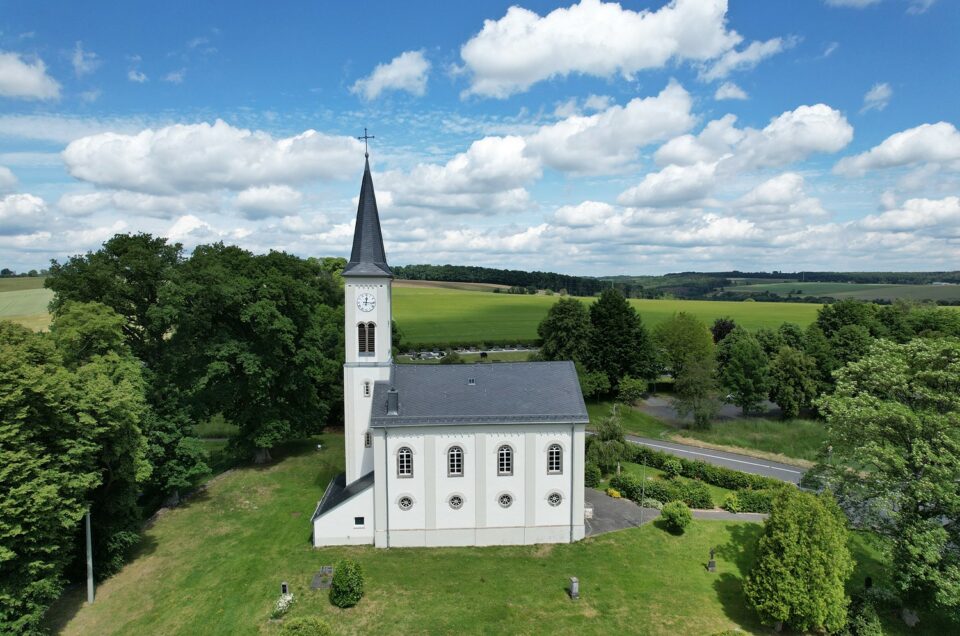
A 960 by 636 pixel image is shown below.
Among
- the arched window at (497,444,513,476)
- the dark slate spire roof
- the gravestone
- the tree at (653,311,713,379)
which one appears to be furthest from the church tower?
the tree at (653,311,713,379)

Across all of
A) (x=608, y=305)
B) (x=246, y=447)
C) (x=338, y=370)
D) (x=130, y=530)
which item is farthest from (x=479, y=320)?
(x=130, y=530)

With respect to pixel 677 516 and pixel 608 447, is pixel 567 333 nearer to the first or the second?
pixel 608 447

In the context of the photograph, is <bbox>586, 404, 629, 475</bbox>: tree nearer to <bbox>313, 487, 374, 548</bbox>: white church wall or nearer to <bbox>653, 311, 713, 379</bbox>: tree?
<bbox>313, 487, 374, 548</bbox>: white church wall

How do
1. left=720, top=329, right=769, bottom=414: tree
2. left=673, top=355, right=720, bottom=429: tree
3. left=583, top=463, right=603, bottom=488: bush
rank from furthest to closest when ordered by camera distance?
left=720, top=329, right=769, bottom=414: tree → left=673, top=355, right=720, bottom=429: tree → left=583, top=463, right=603, bottom=488: bush

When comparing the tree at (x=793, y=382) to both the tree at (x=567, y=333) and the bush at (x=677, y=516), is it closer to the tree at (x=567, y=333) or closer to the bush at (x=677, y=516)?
the tree at (x=567, y=333)

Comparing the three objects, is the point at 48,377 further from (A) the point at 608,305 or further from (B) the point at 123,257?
(A) the point at 608,305

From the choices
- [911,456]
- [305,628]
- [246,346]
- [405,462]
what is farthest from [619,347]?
[305,628]
